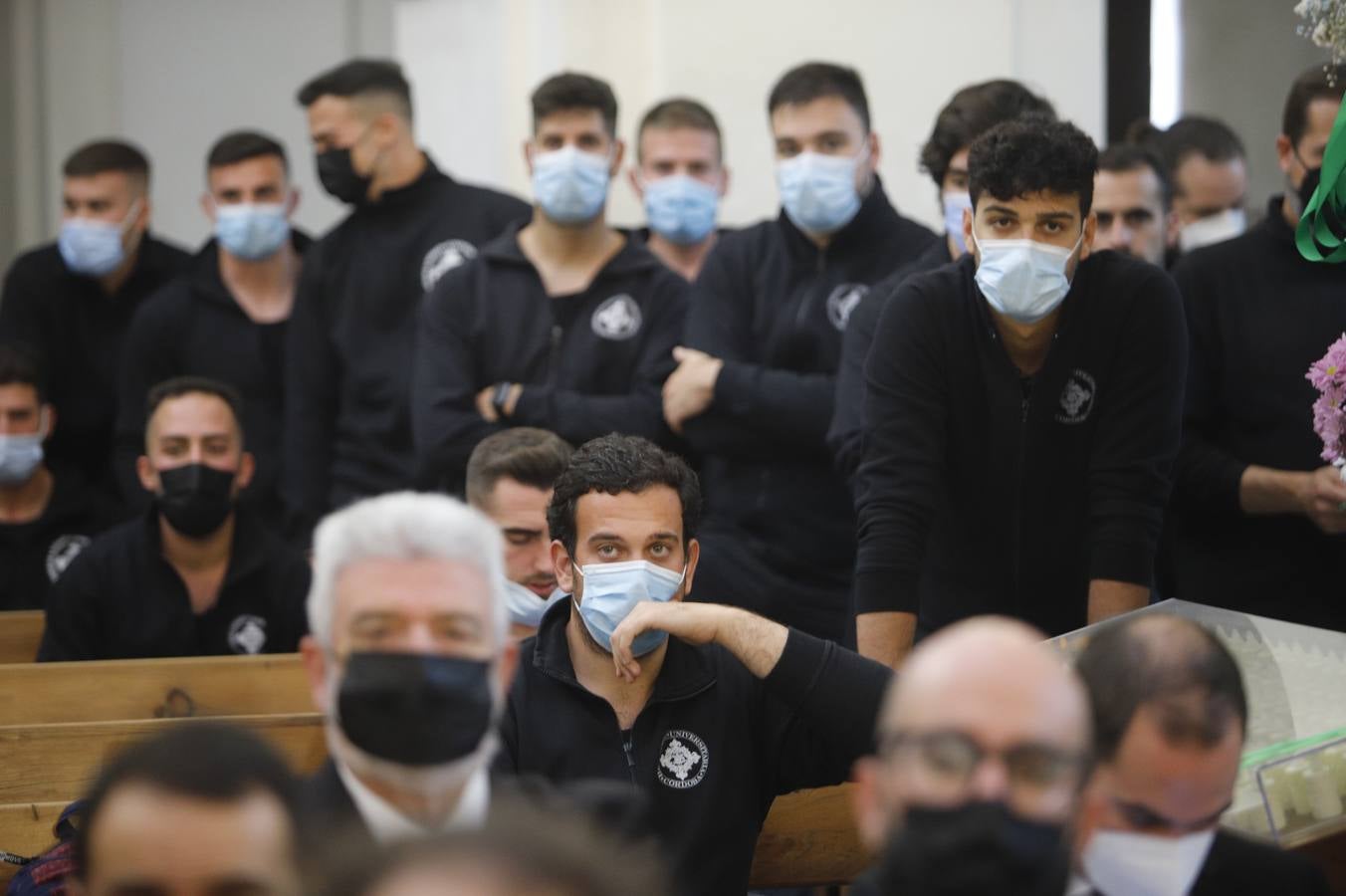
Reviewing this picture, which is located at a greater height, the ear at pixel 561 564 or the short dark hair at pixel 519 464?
the short dark hair at pixel 519 464

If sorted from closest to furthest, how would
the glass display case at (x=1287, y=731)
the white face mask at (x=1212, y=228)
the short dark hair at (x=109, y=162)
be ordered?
1. the glass display case at (x=1287, y=731)
2. the white face mask at (x=1212, y=228)
3. the short dark hair at (x=109, y=162)

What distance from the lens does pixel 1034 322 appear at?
4.03 meters

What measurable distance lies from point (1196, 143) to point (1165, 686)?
4.19m

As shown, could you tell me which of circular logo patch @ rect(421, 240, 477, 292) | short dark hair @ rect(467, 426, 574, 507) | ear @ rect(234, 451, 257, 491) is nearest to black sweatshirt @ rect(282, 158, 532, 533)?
circular logo patch @ rect(421, 240, 477, 292)

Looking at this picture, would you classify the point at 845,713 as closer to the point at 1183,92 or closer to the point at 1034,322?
the point at 1034,322

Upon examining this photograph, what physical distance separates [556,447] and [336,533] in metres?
2.28

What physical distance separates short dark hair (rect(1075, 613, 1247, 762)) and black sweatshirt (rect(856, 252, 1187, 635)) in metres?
1.42

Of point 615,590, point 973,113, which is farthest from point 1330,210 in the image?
point 615,590

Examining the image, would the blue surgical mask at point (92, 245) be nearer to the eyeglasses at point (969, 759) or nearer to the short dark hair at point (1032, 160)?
the short dark hair at point (1032, 160)

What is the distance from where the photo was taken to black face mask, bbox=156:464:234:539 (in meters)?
5.62

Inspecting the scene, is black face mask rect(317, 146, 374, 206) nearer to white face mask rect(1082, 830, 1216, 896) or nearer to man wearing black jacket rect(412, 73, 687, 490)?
man wearing black jacket rect(412, 73, 687, 490)

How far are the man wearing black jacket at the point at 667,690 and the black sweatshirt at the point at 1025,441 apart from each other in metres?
0.40

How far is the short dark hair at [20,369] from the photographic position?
6.46m

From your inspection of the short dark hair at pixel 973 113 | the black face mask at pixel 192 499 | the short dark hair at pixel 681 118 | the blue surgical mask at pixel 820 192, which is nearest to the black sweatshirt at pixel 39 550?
the black face mask at pixel 192 499
